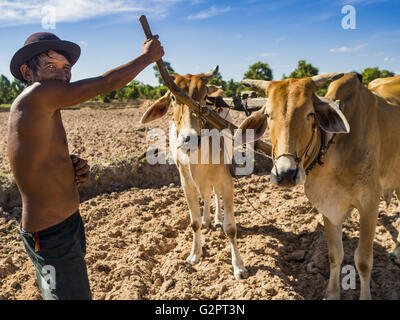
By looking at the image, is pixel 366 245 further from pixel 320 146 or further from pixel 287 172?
pixel 287 172

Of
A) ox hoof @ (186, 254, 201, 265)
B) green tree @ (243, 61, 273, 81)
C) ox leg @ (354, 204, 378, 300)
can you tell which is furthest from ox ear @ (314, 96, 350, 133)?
green tree @ (243, 61, 273, 81)

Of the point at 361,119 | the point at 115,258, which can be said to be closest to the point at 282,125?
the point at 361,119

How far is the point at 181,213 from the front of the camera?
5578mm

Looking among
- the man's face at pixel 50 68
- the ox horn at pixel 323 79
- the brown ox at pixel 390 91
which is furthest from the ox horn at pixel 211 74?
the man's face at pixel 50 68

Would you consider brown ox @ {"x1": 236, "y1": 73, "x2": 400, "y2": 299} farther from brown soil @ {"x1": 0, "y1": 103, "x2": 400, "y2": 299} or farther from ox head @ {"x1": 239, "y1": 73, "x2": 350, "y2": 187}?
brown soil @ {"x1": 0, "y1": 103, "x2": 400, "y2": 299}

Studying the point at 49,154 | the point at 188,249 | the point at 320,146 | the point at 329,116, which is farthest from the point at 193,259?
the point at 49,154

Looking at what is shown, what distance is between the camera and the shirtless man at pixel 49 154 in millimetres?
2133

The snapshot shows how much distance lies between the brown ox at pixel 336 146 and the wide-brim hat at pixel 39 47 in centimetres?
149

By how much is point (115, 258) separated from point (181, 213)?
4.77ft

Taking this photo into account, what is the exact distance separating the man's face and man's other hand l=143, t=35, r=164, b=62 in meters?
0.59

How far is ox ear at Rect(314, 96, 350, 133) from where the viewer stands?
2.67 meters

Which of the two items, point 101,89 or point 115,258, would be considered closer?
point 101,89
